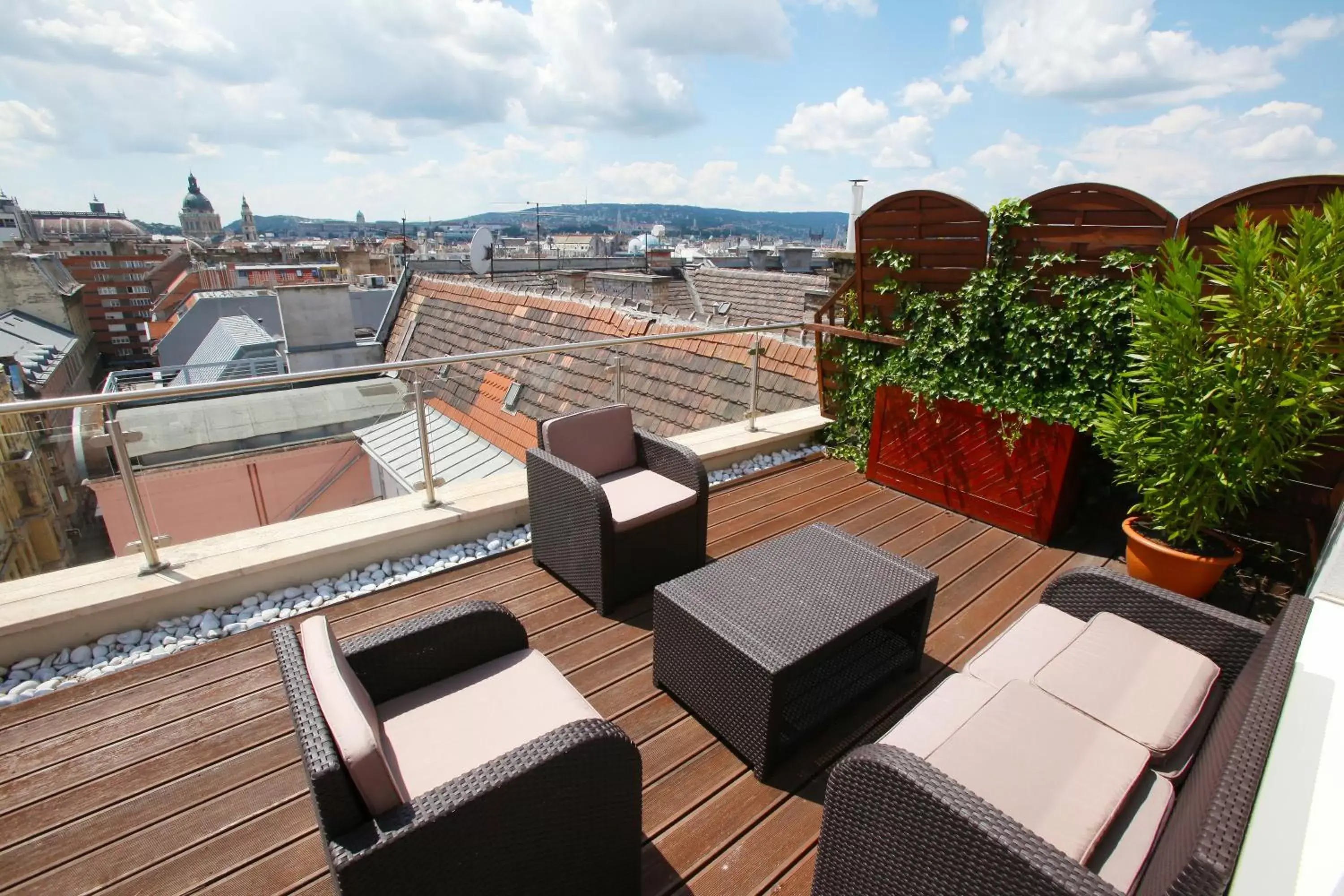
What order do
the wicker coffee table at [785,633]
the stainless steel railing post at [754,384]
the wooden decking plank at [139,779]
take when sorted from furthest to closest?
the stainless steel railing post at [754,384]
the wicker coffee table at [785,633]
the wooden decking plank at [139,779]

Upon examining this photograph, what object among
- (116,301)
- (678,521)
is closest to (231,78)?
(678,521)

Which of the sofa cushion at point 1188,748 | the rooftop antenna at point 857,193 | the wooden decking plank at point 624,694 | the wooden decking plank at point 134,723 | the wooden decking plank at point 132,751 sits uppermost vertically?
the rooftop antenna at point 857,193

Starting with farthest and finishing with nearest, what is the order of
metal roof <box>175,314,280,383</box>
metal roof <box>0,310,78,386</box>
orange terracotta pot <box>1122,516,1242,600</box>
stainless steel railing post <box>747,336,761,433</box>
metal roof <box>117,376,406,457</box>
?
metal roof <box>0,310,78,386</box>
metal roof <box>175,314,280,383</box>
stainless steel railing post <box>747,336,761,433</box>
metal roof <box>117,376,406,457</box>
orange terracotta pot <box>1122,516,1242,600</box>

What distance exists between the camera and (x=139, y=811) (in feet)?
5.79

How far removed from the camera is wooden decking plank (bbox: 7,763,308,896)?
5.15 ft

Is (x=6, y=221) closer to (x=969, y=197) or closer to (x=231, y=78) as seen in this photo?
(x=231, y=78)

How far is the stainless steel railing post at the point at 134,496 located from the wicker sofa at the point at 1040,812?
9.61 ft

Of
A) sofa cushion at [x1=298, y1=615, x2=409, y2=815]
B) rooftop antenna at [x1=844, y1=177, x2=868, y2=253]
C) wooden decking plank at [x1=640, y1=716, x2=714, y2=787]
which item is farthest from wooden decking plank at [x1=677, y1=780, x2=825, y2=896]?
rooftop antenna at [x1=844, y1=177, x2=868, y2=253]

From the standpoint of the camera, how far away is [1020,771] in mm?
1389

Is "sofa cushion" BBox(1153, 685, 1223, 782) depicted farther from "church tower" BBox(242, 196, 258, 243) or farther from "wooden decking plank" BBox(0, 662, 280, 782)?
"church tower" BBox(242, 196, 258, 243)

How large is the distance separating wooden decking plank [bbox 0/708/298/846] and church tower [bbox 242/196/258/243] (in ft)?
472

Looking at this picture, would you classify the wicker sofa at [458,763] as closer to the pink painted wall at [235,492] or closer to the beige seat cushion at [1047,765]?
the beige seat cushion at [1047,765]

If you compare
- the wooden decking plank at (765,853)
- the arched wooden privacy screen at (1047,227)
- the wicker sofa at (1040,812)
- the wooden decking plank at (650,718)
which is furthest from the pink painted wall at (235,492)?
the arched wooden privacy screen at (1047,227)

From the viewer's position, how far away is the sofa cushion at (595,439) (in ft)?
9.80
